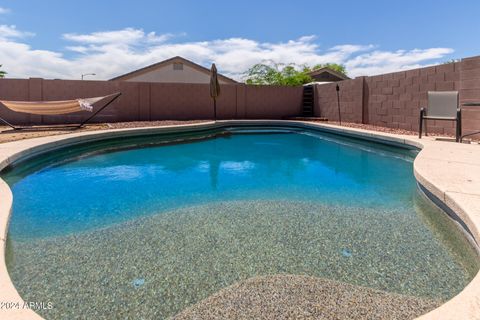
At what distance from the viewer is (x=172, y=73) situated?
1898cm

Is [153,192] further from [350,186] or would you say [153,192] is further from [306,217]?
[350,186]

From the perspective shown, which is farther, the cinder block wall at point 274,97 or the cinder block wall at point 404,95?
the cinder block wall at point 274,97

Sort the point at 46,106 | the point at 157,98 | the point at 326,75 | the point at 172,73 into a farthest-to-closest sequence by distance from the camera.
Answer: the point at 326,75
the point at 172,73
the point at 157,98
the point at 46,106

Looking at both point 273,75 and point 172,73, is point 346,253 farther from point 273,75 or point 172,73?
point 172,73

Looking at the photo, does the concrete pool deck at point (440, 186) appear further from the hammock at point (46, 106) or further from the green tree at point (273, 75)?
the green tree at point (273, 75)

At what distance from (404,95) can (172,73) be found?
545 inches

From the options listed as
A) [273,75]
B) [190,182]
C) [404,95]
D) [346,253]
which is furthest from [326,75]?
[346,253]

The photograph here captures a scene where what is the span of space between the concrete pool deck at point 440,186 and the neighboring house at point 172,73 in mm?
11728

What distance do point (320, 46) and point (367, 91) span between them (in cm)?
1338

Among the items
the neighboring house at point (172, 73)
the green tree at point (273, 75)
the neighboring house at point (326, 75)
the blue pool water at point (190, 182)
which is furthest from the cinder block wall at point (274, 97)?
the neighboring house at point (326, 75)

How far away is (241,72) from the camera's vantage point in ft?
61.6

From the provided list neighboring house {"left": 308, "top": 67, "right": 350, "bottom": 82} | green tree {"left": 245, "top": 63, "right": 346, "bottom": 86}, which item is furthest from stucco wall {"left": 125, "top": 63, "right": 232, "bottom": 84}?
neighboring house {"left": 308, "top": 67, "right": 350, "bottom": 82}

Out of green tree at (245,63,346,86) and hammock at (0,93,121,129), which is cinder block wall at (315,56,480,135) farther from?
hammock at (0,93,121,129)

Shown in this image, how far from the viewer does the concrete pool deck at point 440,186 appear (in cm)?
116
